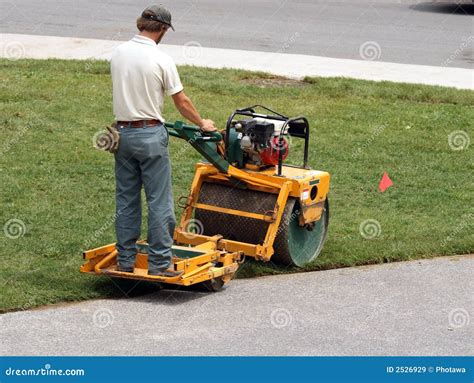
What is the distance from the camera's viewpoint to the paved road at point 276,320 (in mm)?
7230

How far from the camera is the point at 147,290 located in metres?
8.39

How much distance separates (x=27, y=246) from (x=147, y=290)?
53.4 inches

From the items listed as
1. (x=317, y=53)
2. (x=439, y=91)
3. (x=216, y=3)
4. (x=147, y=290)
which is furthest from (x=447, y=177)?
(x=216, y=3)

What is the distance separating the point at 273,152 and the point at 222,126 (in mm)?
4277

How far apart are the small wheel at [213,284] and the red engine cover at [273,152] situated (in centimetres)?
111

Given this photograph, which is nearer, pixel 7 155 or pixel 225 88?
pixel 7 155

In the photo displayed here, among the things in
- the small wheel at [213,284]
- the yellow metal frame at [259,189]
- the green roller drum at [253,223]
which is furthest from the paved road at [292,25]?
the small wheel at [213,284]

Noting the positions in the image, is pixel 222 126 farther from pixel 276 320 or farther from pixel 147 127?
pixel 276 320

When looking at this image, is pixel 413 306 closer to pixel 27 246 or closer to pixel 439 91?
pixel 27 246

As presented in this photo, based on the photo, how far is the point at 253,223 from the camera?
8.77m

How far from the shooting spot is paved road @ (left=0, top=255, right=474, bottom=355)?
7.23 m

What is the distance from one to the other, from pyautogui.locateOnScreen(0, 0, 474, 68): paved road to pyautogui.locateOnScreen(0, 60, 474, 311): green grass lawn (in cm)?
251

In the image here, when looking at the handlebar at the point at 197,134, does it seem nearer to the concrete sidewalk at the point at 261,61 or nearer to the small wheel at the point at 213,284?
the small wheel at the point at 213,284

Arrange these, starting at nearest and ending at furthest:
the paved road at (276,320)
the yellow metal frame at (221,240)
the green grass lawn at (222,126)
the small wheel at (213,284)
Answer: the paved road at (276,320) < the yellow metal frame at (221,240) < the small wheel at (213,284) < the green grass lawn at (222,126)
